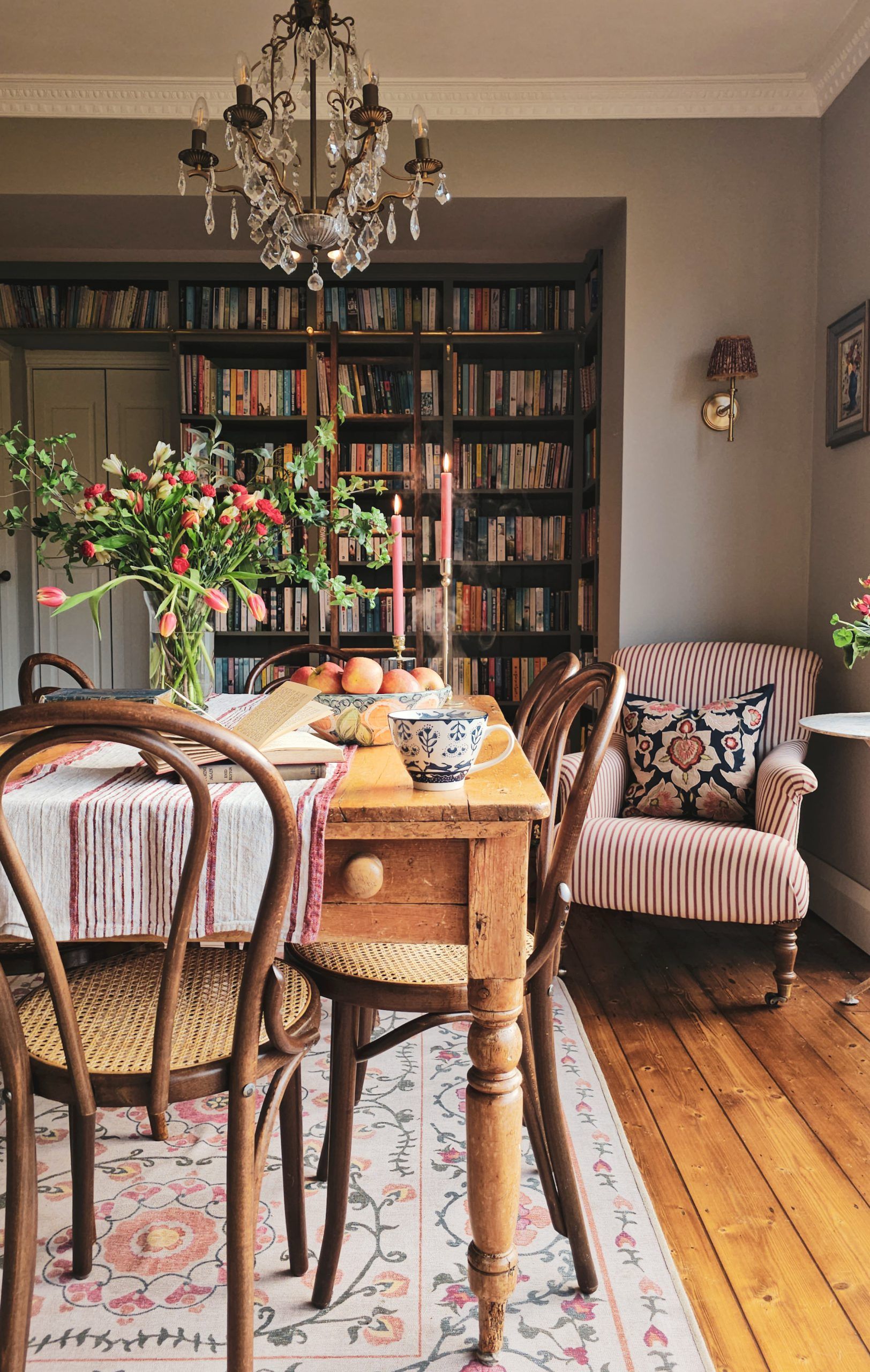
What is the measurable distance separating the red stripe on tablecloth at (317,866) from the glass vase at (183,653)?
1.63 ft

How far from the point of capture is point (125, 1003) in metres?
1.23

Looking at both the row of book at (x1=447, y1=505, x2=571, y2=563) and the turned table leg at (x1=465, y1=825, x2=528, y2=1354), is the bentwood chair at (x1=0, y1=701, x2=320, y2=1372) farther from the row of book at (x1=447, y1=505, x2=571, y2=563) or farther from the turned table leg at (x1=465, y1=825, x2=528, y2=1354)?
the row of book at (x1=447, y1=505, x2=571, y2=563)

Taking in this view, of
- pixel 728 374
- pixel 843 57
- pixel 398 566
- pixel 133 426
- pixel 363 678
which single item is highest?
pixel 843 57

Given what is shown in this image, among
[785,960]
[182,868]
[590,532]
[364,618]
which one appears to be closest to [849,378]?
[590,532]

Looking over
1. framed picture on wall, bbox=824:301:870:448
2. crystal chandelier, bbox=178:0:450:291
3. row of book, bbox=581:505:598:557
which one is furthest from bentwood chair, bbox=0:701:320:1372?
row of book, bbox=581:505:598:557

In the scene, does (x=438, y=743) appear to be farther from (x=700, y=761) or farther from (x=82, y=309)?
(x=82, y=309)

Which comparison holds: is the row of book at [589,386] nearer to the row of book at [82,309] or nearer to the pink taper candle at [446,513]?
the row of book at [82,309]

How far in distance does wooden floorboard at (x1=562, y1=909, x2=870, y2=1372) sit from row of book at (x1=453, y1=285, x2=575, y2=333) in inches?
113

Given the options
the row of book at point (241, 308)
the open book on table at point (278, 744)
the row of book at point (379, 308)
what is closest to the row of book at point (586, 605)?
the row of book at point (379, 308)

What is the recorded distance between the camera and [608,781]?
283cm

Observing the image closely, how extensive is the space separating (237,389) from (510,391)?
1.28 metres

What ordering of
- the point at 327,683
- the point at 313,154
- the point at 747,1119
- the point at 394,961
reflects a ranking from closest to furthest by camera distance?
the point at 394,961, the point at 327,683, the point at 747,1119, the point at 313,154

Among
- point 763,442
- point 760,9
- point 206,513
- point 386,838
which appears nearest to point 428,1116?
point 386,838

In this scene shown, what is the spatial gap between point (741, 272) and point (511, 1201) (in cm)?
324
